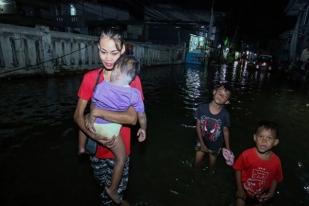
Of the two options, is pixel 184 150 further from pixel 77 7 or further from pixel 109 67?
pixel 77 7

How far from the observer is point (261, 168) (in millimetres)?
3016

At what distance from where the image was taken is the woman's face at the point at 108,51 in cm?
240

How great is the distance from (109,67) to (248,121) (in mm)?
6059

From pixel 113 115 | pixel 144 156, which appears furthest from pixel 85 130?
pixel 144 156

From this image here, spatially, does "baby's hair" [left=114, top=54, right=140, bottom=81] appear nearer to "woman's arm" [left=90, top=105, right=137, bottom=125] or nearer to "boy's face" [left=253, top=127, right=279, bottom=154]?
"woman's arm" [left=90, top=105, right=137, bottom=125]

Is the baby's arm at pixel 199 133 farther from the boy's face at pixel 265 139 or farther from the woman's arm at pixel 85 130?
the woman's arm at pixel 85 130

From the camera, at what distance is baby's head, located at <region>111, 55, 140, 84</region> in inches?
90.4

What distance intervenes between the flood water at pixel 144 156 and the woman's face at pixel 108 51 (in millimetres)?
2117

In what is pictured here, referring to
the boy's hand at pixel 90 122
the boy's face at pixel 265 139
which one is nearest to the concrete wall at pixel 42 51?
the boy's hand at pixel 90 122

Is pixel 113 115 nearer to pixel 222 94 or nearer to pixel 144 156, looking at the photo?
pixel 222 94

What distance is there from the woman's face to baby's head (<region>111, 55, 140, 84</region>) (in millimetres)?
122

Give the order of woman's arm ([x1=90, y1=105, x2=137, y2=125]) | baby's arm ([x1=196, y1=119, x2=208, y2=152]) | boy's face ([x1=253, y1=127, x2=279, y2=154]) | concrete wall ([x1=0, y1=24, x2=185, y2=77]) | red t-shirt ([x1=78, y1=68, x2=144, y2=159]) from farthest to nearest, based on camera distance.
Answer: concrete wall ([x1=0, y1=24, x2=185, y2=77]), baby's arm ([x1=196, y1=119, x2=208, y2=152]), boy's face ([x1=253, y1=127, x2=279, y2=154]), red t-shirt ([x1=78, y1=68, x2=144, y2=159]), woman's arm ([x1=90, y1=105, x2=137, y2=125])

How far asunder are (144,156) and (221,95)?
211 centimetres

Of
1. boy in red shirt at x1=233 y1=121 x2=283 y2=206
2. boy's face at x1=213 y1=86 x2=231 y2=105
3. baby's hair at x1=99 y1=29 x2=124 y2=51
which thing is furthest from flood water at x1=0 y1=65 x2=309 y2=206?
baby's hair at x1=99 y1=29 x2=124 y2=51
